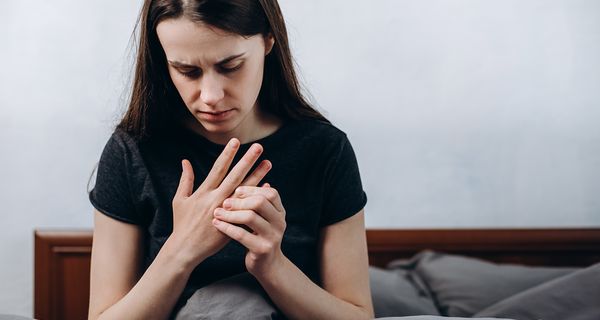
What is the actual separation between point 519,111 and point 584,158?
0.25 meters

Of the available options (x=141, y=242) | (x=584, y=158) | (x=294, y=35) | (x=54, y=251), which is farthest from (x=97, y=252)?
(x=584, y=158)

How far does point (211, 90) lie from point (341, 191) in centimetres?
29

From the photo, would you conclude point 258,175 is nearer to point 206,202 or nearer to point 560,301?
point 206,202

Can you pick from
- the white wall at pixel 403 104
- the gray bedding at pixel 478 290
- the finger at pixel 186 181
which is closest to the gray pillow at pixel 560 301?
the gray bedding at pixel 478 290

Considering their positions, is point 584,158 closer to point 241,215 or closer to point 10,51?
point 241,215

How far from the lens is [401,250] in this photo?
1.99 metres

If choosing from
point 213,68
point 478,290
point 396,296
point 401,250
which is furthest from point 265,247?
point 401,250

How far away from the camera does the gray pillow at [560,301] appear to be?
4.74 ft

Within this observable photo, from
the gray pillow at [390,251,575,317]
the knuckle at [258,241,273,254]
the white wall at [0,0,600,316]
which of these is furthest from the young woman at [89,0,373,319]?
the white wall at [0,0,600,316]

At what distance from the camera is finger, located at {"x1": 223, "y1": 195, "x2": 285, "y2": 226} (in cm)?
95

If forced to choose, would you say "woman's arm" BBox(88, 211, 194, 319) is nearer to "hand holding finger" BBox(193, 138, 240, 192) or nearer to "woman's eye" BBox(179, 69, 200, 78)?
"hand holding finger" BBox(193, 138, 240, 192)

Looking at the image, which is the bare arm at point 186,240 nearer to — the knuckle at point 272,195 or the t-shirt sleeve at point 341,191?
the knuckle at point 272,195

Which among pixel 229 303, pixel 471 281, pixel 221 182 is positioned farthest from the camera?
pixel 471 281

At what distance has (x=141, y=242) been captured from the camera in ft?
3.74
